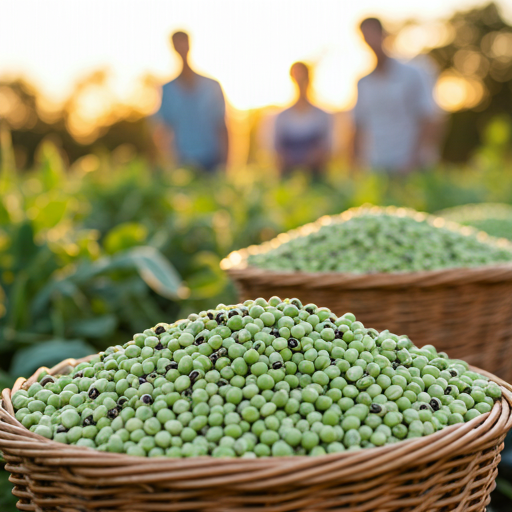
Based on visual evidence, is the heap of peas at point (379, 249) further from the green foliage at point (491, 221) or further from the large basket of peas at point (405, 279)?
the green foliage at point (491, 221)

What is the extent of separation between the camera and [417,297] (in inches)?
71.0

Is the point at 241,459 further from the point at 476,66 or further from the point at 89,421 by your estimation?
the point at 476,66

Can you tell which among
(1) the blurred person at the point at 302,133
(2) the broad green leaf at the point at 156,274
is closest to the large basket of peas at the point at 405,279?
(2) the broad green leaf at the point at 156,274

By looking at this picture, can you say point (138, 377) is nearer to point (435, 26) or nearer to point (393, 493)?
point (393, 493)

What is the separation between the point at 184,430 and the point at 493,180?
6.00m

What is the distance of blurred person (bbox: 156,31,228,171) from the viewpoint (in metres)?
5.02

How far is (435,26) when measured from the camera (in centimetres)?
3659

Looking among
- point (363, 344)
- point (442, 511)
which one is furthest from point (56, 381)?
point (442, 511)

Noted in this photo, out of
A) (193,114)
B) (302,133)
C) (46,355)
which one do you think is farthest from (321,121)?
(46,355)

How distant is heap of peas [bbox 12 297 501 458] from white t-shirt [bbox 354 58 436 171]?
383 centimetres

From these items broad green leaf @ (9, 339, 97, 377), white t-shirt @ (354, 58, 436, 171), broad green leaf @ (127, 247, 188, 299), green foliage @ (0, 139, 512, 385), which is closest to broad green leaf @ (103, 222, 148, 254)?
green foliage @ (0, 139, 512, 385)

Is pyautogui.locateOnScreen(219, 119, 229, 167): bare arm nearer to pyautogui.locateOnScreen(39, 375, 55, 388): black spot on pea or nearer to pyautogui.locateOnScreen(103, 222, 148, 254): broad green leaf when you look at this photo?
pyautogui.locateOnScreen(103, 222, 148, 254): broad green leaf

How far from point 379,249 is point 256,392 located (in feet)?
3.49

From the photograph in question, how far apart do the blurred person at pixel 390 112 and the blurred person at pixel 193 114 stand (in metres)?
1.28
